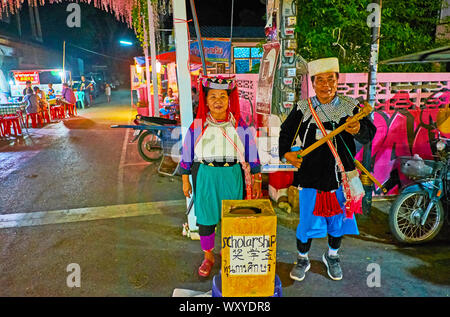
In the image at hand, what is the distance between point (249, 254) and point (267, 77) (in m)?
3.48

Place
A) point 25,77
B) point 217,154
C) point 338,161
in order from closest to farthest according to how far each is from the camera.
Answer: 1. point 338,161
2. point 217,154
3. point 25,77

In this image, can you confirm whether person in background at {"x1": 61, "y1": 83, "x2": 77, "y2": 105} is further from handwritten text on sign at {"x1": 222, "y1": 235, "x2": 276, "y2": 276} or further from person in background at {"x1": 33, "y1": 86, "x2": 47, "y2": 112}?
handwritten text on sign at {"x1": 222, "y1": 235, "x2": 276, "y2": 276}

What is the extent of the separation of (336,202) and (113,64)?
53.0 metres

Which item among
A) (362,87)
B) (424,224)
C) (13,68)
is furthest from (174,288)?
(13,68)

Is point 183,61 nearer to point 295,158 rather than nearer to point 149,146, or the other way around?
point 295,158

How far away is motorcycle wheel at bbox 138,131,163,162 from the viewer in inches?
339

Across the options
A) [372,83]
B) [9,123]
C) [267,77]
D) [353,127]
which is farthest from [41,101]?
[353,127]

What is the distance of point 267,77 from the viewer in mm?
5516

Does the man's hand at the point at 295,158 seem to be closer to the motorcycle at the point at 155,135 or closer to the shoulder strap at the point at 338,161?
the shoulder strap at the point at 338,161

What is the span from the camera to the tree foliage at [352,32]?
7.11 m

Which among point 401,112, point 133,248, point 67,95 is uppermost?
point 67,95

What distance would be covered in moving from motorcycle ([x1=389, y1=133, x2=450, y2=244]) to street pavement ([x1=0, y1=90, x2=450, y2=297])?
0.66 feet

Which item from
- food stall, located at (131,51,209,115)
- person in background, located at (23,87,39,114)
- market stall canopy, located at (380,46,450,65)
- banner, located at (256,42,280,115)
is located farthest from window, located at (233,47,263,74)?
market stall canopy, located at (380,46,450,65)
